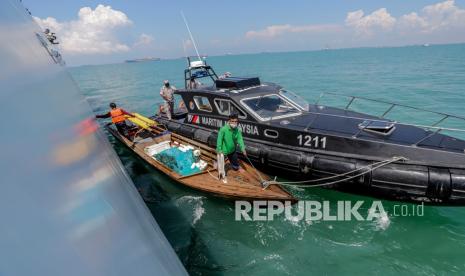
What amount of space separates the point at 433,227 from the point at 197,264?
5695 millimetres

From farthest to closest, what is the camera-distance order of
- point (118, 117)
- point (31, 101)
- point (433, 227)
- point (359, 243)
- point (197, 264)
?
point (118, 117) < point (433, 227) < point (359, 243) < point (197, 264) < point (31, 101)

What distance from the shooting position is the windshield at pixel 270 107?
8.48 metres

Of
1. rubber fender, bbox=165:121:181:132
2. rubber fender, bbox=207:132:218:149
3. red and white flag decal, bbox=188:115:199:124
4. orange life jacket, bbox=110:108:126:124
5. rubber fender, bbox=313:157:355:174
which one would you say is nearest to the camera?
rubber fender, bbox=313:157:355:174

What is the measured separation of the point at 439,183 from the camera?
583cm

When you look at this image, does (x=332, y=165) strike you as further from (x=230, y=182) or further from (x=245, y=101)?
(x=245, y=101)

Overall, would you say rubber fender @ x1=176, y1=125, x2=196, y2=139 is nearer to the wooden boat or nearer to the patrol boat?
the patrol boat

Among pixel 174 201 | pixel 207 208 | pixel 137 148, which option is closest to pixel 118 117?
pixel 137 148

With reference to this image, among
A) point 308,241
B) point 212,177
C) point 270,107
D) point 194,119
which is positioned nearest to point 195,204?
point 212,177

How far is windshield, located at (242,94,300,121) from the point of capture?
8477 millimetres

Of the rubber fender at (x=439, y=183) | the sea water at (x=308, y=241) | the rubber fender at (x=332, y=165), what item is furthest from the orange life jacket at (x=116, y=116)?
the rubber fender at (x=439, y=183)

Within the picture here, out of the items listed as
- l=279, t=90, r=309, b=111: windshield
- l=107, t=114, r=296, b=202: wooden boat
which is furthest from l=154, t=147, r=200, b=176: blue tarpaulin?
l=279, t=90, r=309, b=111: windshield

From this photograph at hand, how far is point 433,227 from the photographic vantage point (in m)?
6.55

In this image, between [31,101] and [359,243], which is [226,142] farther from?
[31,101]

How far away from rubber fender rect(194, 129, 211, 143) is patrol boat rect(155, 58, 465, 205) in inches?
1.4
